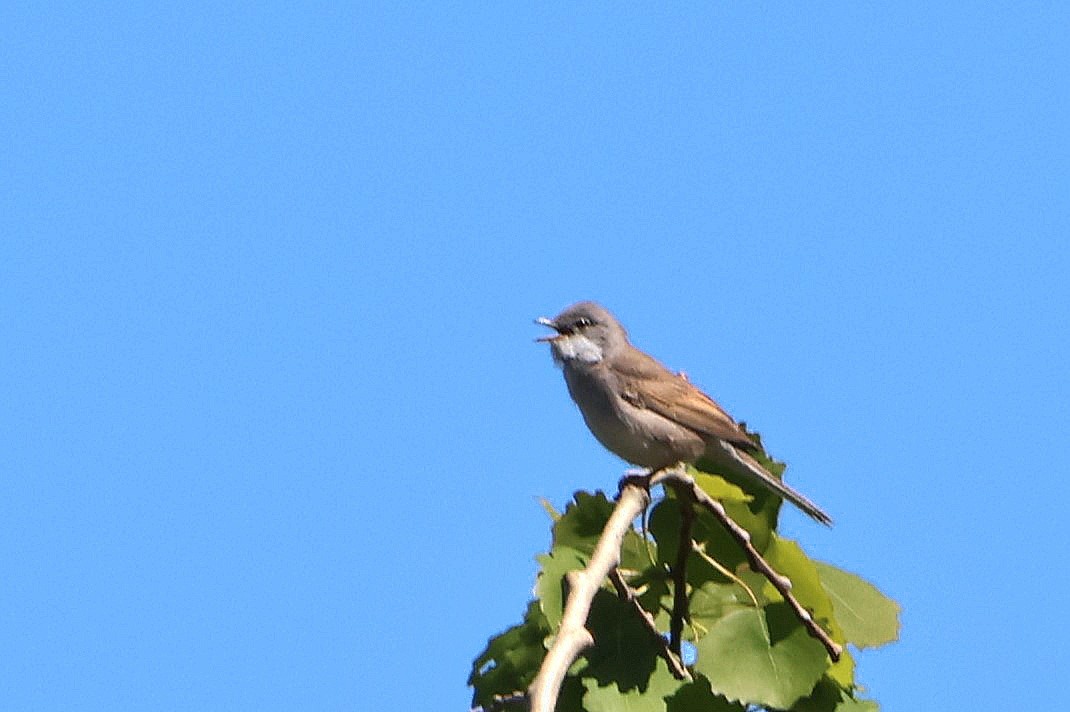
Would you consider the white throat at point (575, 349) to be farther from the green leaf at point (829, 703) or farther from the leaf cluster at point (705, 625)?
the green leaf at point (829, 703)

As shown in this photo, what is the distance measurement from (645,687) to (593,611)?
0.29m

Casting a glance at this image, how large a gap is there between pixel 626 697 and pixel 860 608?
3.17ft

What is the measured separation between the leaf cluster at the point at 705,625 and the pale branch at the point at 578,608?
255mm

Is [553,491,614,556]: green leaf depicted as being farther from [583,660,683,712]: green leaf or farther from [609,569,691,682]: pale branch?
[583,660,683,712]: green leaf

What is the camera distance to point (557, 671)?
2590 millimetres

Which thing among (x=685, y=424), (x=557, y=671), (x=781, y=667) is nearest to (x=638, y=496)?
(x=781, y=667)

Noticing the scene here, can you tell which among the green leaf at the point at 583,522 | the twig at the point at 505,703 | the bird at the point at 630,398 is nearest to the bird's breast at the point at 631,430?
the bird at the point at 630,398

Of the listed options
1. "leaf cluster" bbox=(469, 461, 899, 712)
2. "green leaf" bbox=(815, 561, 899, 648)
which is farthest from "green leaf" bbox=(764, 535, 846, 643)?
"green leaf" bbox=(815, 561, 899, 648)

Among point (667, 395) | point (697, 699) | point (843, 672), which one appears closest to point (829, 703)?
point (843, 672)

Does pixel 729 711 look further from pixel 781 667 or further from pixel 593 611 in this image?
pixel 593 611

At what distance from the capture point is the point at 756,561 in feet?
13.9

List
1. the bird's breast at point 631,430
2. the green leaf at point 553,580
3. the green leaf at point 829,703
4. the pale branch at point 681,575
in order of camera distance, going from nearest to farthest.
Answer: the green leaf at point 829,703 < the green leaf at point 553,580 < the pale branch at point 681,575 < the bird's breast at point 631,430

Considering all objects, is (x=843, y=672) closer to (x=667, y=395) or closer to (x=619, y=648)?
(x=619, y=648)

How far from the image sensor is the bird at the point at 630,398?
7.75 m
